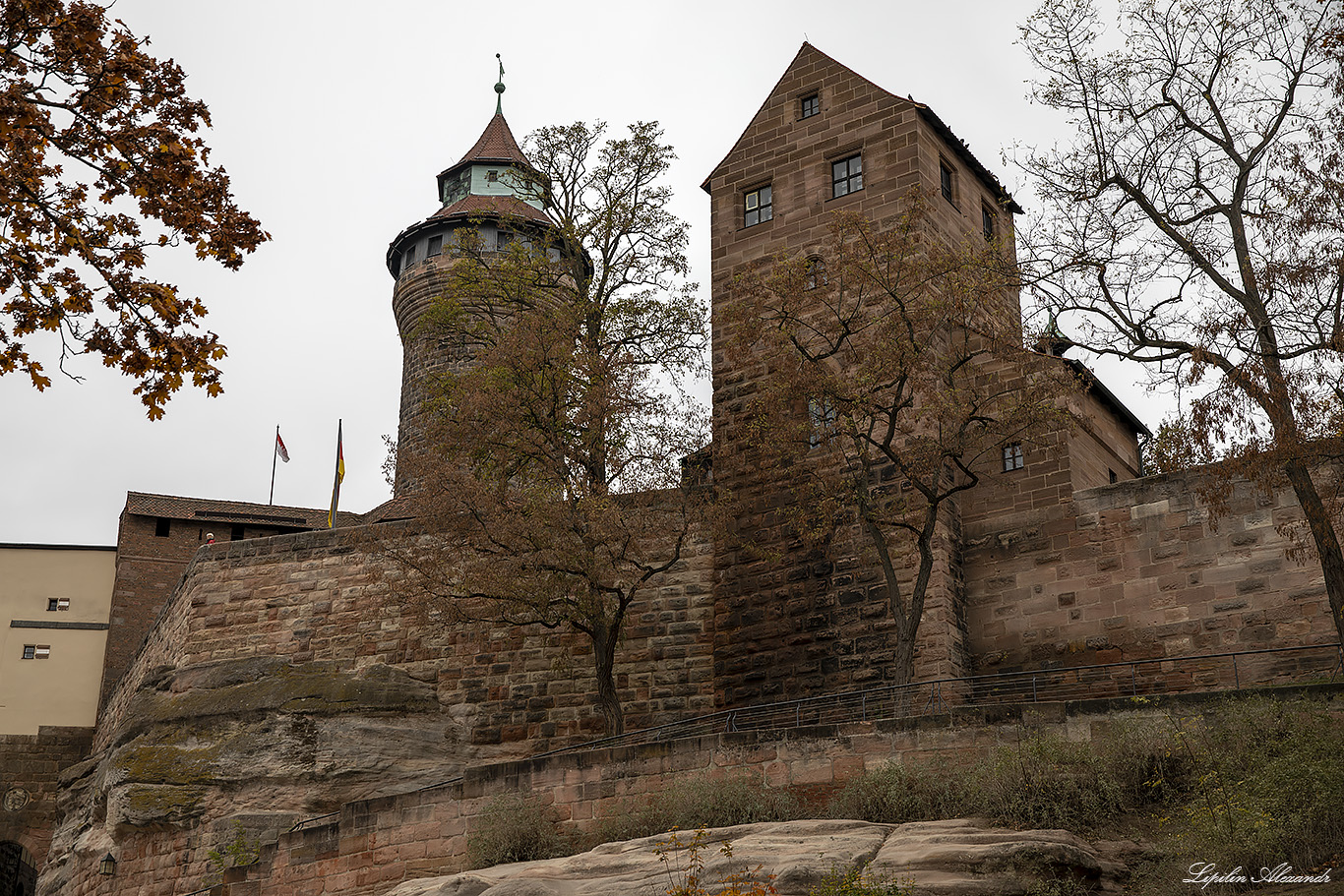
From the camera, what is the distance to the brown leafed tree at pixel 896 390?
19.5 m

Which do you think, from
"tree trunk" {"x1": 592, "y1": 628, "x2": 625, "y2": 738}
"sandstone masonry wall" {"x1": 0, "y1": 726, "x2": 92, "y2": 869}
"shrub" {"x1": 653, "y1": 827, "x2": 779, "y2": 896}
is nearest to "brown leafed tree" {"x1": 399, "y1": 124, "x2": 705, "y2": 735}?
"tree trunk" {"x1": 592, "y1": 628, "x2": 625, "y2": 738}

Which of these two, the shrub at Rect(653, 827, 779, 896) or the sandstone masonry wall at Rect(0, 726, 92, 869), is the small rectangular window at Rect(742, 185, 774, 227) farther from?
the sandstone masonry wall at Rect(0, 726, 92, 869)

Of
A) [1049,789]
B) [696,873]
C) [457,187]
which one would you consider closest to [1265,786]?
[1049,789]

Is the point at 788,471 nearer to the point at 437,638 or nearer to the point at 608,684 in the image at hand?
the point at 608,684

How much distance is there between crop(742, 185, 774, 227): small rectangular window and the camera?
25.4 m

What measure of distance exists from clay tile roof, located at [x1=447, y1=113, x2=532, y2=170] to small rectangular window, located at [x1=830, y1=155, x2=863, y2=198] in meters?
18.4

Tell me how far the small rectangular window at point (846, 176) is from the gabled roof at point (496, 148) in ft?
59.8

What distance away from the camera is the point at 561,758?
1736 centimetres

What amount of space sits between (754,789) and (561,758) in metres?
2.69

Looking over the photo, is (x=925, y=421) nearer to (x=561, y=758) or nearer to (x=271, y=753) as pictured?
(x=561, y=758)

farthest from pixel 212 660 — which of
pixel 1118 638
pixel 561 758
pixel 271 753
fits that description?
pixel 1118 638

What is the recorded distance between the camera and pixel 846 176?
80.8 feet

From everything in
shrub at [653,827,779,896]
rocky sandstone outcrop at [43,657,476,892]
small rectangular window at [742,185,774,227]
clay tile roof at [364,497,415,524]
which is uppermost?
small rectangular window at [742,185,774,227]

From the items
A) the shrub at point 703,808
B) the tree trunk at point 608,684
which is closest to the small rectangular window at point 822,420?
the tree trunk at point 608,684
